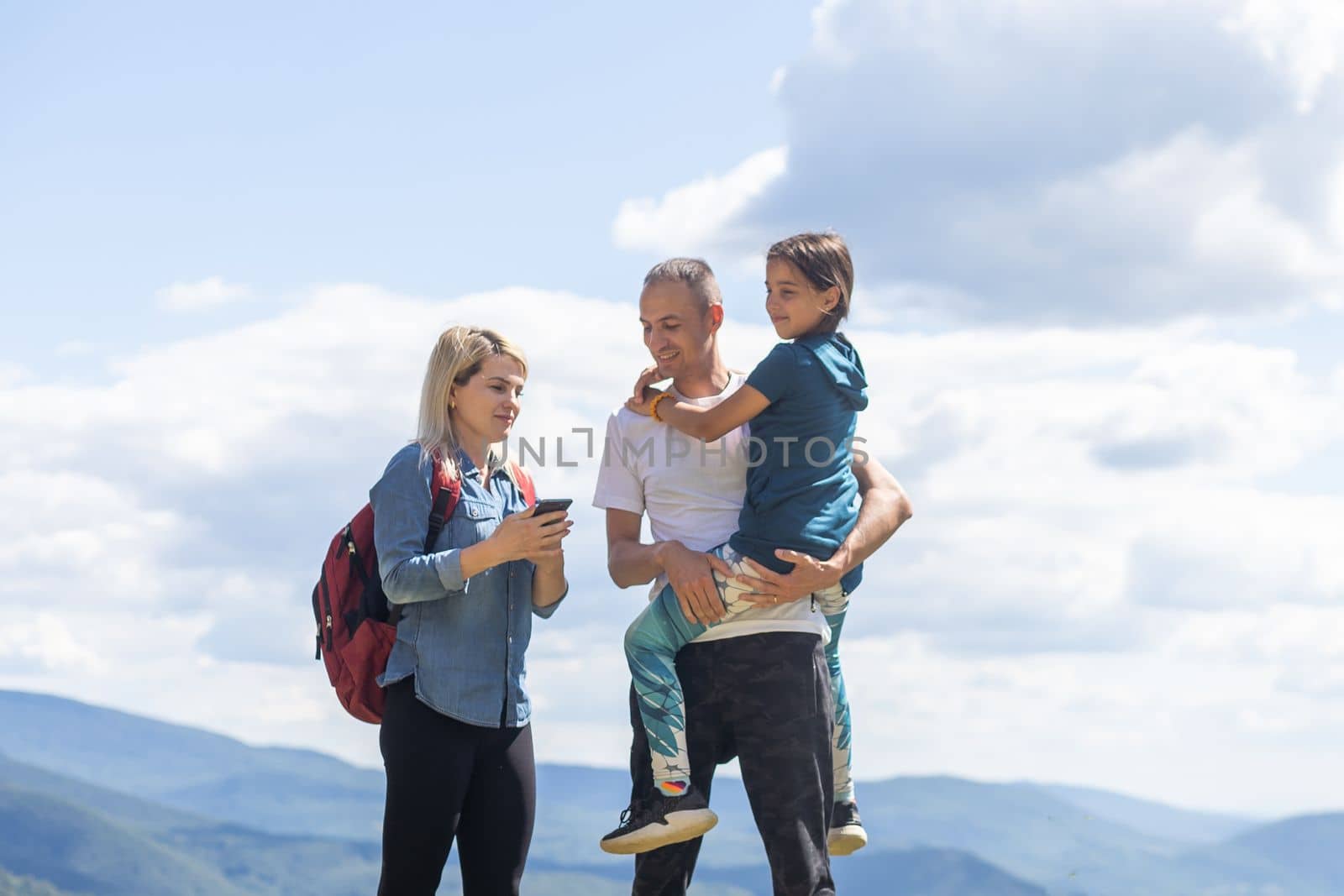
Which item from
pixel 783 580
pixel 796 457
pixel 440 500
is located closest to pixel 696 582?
pixel 783 580

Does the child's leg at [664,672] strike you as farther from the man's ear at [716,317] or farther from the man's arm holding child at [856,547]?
the man's ear at [716,317]

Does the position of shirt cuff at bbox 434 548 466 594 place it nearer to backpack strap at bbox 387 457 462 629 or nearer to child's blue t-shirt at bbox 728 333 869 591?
backpack strap at bbox 387 457 462 629

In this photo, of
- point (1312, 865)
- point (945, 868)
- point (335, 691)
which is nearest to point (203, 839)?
point (945, 868)

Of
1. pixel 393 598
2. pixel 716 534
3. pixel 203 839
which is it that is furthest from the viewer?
pixel 203 839

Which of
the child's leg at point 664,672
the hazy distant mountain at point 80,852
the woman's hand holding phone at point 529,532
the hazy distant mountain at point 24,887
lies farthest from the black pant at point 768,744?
the hazy distant mountain at point 24,887

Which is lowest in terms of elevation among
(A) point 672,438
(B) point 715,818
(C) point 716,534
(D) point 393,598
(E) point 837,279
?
(B) point 715,818

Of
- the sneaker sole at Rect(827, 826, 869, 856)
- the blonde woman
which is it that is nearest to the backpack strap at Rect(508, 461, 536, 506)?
the blonde woman

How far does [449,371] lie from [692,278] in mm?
979

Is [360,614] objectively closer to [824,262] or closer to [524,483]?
[524,483]

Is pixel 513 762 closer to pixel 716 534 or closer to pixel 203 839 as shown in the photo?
pixel 716 534

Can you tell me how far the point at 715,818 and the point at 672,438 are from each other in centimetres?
138

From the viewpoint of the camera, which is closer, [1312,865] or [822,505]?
[822,505]

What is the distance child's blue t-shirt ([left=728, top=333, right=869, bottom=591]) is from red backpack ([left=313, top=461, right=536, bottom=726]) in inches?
43.1

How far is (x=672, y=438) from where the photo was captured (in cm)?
491
